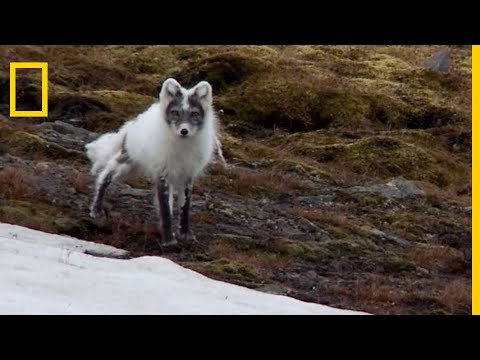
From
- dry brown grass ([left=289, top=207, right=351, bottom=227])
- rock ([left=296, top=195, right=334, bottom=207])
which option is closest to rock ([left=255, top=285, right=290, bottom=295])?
dry brown grass ([left=289, top=207, right=351, bottom=227])

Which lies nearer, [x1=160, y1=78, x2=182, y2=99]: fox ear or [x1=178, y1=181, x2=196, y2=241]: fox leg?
[x1=160, y1=78, x2=182, y2=99]: fox ear

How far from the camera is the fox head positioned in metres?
15.9

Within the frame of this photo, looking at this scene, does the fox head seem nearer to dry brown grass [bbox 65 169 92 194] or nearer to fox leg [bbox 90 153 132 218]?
fox leg [bbox 90 153 132 218]

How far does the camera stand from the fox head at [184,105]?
52.3ft

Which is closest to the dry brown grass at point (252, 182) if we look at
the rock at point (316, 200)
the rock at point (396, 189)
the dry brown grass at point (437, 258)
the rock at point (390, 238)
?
the rock at point (316, 200)

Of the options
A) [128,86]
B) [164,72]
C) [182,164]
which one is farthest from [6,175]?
[164,72]

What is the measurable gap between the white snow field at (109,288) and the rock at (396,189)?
495 inches

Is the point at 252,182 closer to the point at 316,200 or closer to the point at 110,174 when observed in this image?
the point at 316,200

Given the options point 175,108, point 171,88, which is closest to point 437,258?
point 175,108

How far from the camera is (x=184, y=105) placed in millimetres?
16000

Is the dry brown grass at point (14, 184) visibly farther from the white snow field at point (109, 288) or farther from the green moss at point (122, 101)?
the green moss at point (122, 101)

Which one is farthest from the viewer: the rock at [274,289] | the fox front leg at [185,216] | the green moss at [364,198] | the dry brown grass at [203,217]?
the green moss at [364,198]

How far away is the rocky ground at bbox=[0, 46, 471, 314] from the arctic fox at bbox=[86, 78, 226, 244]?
580mm

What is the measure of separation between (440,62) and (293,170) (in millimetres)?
27547
